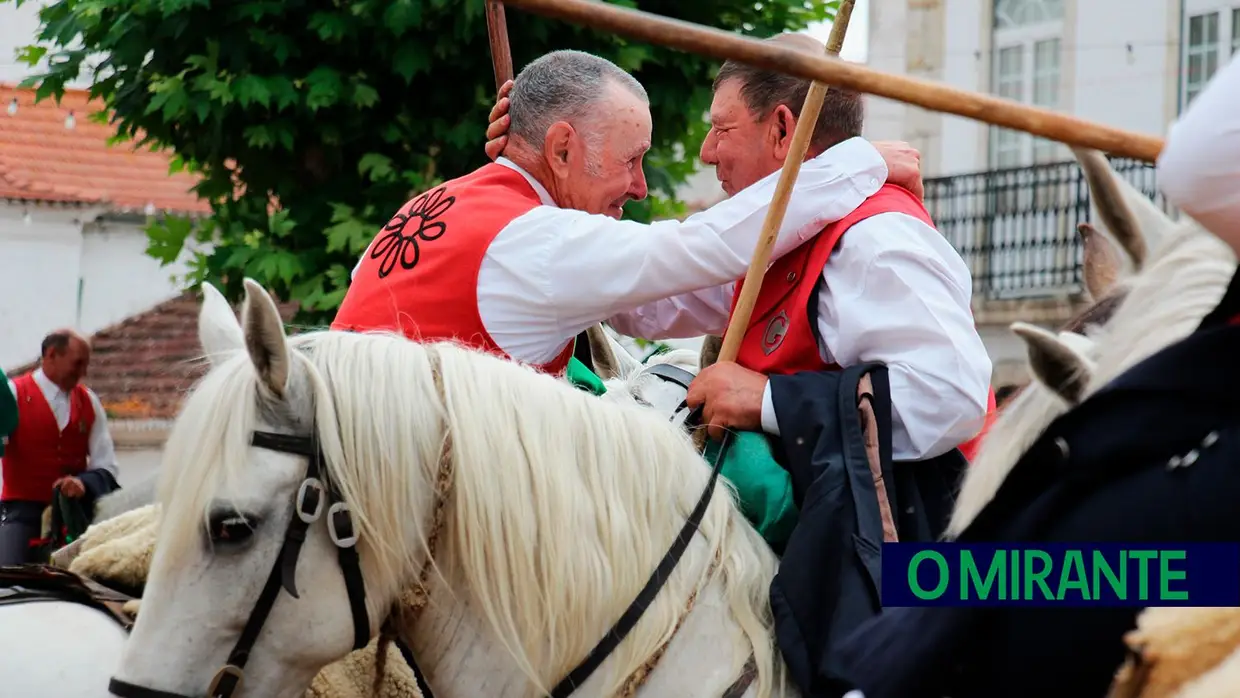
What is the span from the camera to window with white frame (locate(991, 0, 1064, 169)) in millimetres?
14852

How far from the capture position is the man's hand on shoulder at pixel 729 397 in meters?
2.69

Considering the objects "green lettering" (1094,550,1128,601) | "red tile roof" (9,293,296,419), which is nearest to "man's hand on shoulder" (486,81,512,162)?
"green lettering" (1094,550,1128,601)

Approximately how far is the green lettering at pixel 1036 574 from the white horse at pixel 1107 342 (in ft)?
0.38

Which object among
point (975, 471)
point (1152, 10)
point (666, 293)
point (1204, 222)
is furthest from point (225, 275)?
point (1152, 10)

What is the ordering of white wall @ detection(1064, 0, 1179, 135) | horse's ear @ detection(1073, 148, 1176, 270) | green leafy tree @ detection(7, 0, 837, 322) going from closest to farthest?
horse's ear @ detection(1073, 148, 1176, 270) → green leafy tree @ detection(7, 0, 837, 322) → white wall @ detection(1064, 0, 1179, 135)

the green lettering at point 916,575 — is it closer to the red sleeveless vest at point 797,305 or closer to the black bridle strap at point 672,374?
the red sleeveless vest at point 797,305

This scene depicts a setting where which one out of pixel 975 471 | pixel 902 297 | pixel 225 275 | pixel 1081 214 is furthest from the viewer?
pixel 1081 214

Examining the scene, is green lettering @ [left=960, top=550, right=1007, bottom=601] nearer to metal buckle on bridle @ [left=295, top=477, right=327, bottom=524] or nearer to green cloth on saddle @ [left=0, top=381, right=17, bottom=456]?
metal buckle on bridle @ [left=295, top=477, right=327, bottom=524]

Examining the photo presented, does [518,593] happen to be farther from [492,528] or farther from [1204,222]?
[1204,222]

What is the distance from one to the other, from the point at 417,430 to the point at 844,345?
2.67 ft

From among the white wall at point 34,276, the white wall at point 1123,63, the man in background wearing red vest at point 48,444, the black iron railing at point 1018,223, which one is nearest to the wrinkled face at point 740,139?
the man in background wearing red vest at point 48,444

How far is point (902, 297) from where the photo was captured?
107 inches

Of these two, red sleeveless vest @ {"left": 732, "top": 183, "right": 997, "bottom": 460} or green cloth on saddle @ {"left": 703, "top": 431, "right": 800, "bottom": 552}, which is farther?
red sleeveless vest @ {"left": 732, "top": 183, "right": 997, "bottom": 460}

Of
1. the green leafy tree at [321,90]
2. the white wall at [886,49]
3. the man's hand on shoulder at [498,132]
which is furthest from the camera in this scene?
the white wall at [886,49]
